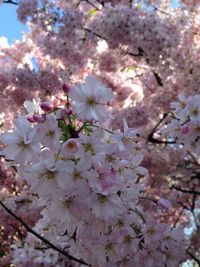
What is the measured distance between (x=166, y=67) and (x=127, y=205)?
3567 mm

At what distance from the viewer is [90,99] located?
2014 mm

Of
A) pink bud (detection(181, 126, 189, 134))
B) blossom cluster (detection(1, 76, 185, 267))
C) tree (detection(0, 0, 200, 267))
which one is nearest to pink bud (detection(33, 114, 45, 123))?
blossom cluster (detection(1, 76, 185, 267))

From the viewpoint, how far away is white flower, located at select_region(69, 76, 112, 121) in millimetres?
2012

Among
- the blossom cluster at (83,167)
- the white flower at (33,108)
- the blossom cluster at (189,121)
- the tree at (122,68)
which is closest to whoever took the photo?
the blossom cluster at (83,167)

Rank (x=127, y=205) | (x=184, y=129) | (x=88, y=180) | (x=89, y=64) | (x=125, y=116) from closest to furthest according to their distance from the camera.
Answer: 1. (x=88, y=180)
2. (x=127, y=205)
3. (x=184, y=129)
4. (x=125, y=116)
5. (x=89, y=64)

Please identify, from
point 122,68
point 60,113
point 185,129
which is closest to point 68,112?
point 60,113

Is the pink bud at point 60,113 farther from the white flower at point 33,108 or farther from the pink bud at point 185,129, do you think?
the pink bud at point 185,129

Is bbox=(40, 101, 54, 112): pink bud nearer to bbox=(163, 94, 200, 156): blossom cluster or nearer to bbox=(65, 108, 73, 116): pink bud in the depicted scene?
bbox=(65, 108, 73, 116): pink bud

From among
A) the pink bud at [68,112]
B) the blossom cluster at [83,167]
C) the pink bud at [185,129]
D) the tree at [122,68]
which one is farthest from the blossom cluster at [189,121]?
the tree at [122,68]

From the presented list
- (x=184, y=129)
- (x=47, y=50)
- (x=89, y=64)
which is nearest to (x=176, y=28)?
(x=47, y=50)

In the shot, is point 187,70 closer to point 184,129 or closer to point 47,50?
point 47,50

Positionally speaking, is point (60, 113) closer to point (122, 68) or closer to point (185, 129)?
point (185, 129)

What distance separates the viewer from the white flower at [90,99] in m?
2.01

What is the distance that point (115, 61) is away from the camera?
6.56m
